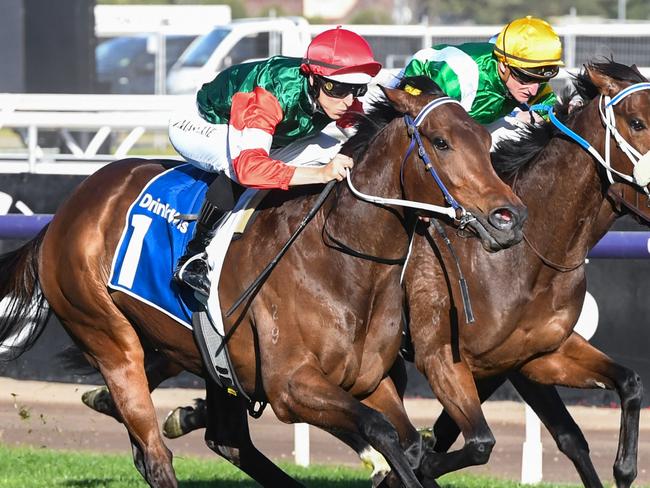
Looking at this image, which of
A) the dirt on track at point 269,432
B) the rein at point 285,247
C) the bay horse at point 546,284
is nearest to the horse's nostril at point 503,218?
the rein at point 285,247

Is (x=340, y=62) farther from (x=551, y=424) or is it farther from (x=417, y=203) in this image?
(x=551, y=424)

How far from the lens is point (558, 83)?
9.85 metres

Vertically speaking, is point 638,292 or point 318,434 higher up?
point 638,292

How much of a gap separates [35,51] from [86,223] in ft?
21.0

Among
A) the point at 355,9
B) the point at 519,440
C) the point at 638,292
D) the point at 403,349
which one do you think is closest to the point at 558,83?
the point at 638,292

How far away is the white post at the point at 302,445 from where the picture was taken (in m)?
6.06

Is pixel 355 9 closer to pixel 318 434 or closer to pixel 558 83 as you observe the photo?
pixel 558 83

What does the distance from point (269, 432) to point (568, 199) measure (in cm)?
259

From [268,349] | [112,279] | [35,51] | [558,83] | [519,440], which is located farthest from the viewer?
[35,51]

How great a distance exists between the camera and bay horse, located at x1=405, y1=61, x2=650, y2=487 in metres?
4.69

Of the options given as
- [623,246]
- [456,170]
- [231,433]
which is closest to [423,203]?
[456,170]

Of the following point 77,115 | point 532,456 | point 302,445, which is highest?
point 77,115

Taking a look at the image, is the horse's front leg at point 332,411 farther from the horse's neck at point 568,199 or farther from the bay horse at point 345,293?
the horse's neck at point 568,199

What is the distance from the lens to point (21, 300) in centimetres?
534
